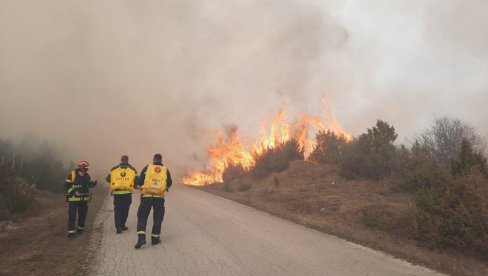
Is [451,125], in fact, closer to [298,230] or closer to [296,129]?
[296,129]

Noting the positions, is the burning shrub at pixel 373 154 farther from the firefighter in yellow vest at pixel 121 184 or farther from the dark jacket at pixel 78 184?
the dark jacket at pixel 78 184

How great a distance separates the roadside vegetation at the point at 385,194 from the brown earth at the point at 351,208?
0.03 metres

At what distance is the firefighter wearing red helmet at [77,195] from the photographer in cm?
938

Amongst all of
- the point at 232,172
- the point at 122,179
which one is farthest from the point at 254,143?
the point at 122,179

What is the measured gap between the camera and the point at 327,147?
28.9 metres

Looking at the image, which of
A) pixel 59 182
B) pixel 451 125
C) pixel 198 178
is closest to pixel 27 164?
pixel 59 182

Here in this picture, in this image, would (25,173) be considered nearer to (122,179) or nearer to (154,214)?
(122,179)

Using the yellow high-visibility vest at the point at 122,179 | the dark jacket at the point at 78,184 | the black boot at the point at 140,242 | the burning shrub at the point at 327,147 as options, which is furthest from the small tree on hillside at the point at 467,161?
the burning shrub at the point at 327,147

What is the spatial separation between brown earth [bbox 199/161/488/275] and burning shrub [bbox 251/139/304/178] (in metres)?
0.88

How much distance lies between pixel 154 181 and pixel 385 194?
12015 millimetres

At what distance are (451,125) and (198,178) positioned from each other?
28432 mm

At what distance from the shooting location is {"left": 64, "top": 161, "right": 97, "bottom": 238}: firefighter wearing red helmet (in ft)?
30.8

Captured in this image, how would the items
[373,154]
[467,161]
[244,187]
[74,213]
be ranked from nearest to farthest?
[74,213], [467,161], [373,154], [244,187]

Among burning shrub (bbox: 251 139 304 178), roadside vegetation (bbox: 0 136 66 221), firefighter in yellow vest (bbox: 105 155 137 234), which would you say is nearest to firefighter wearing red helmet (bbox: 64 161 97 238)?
firefighter in yellow vest (bbox: 105 155 137 234)
